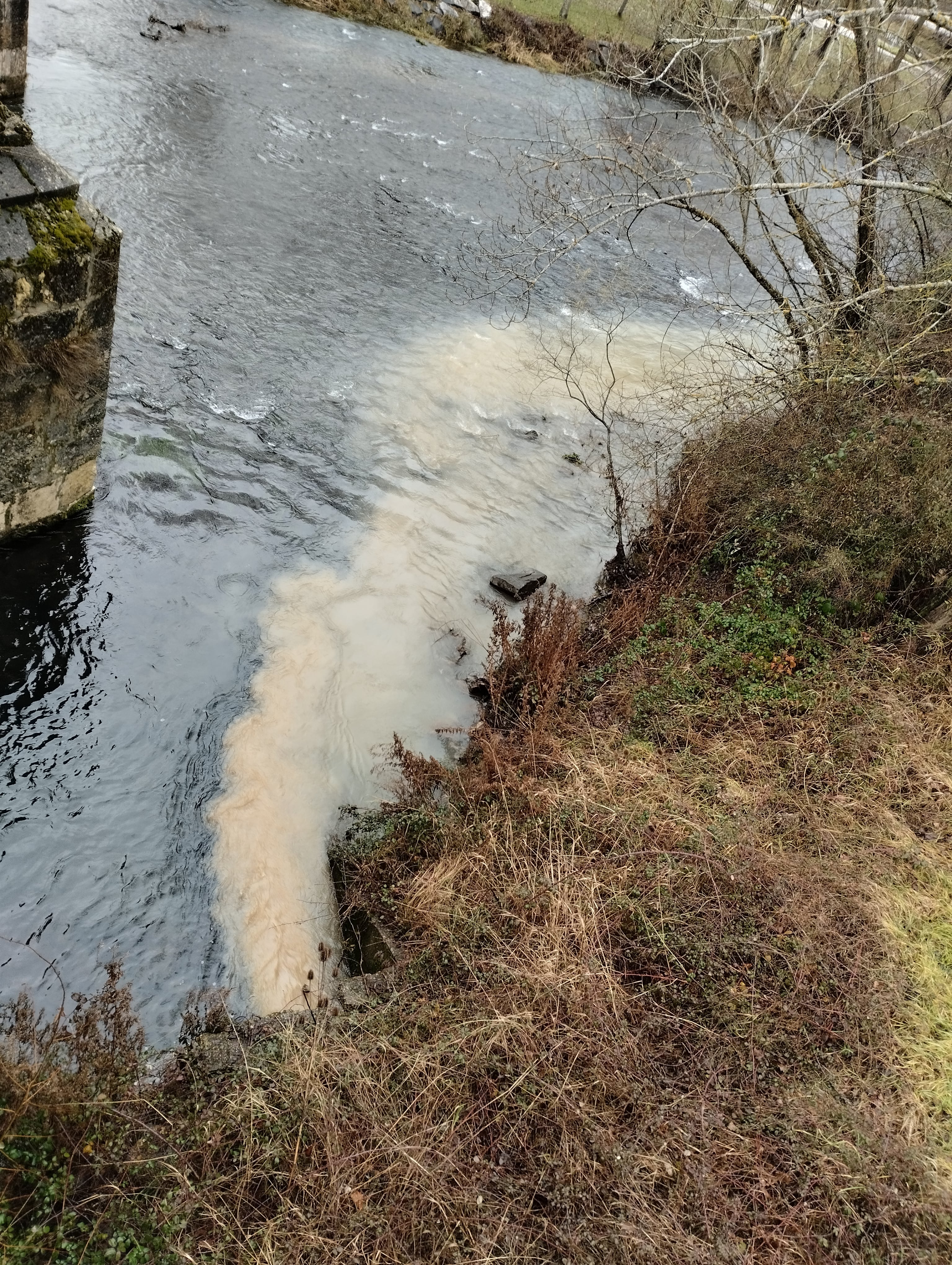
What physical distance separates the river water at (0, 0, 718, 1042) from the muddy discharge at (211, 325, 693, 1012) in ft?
0.09

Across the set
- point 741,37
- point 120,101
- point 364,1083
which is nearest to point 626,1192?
point 364,1083

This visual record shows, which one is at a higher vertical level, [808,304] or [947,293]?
[947,293]

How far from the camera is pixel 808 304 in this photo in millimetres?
11023

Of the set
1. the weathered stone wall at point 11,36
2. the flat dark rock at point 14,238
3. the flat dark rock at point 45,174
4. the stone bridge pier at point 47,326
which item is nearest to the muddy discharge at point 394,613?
the stone bridge pier at point 47,326

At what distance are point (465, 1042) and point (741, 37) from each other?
7.87 metres

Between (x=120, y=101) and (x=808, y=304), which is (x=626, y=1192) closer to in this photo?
(x=808, y=304)

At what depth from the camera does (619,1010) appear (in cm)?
465

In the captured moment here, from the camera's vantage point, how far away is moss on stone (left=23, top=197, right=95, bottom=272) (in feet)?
19.4

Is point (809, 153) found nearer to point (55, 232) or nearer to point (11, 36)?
point (11, 36)

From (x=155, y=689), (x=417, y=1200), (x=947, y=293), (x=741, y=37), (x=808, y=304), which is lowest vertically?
(x=155, y=689)

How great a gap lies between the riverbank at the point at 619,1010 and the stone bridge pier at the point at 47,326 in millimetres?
3586

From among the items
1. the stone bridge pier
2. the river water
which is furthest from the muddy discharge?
the stone bridge pier

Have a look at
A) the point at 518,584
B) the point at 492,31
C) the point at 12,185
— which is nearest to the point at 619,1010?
the point at 518,584

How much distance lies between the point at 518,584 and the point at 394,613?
4.31 ft
